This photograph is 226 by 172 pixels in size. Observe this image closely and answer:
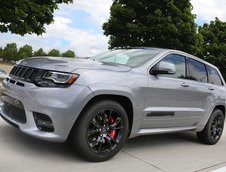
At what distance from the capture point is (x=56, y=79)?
432 centimetres

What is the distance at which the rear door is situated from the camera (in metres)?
5.17

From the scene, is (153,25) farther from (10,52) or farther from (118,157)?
(10,52)

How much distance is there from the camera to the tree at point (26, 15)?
1423 centimetres

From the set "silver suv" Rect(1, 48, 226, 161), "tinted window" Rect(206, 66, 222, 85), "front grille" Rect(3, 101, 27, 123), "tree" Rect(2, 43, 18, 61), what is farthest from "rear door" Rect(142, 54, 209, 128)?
"tree" Rect(2, 43, 18, 61)

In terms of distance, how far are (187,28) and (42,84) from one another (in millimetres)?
17386

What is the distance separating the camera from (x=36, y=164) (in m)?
4.27

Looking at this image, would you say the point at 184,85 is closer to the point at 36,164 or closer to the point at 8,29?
the point at 36,164

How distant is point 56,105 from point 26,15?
37.8 feet

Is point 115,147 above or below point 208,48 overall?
below

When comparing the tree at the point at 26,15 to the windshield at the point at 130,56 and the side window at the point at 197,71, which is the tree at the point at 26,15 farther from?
the side window at the point at 197,71

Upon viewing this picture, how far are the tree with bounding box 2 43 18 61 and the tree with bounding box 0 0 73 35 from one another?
48.9 meters

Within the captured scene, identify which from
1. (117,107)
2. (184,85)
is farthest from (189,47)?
(117,107)

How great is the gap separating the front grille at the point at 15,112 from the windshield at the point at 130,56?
1676mm

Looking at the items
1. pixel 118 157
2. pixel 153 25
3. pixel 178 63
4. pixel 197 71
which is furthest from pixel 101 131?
pixel 153 25
